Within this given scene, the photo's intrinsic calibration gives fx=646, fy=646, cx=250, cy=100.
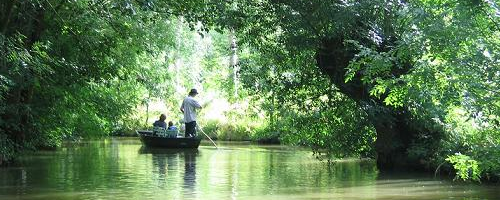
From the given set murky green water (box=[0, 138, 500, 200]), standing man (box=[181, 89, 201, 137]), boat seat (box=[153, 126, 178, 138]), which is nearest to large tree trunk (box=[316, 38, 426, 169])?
murky green water (box=[0, 138, 500, 200])

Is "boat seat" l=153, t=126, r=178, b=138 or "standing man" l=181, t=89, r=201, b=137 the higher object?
"standing man" l=181, t=89, r=201, b=137

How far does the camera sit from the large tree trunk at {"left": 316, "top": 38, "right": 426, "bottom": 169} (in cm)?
1284

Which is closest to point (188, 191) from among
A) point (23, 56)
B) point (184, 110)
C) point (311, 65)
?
point (23, 56)

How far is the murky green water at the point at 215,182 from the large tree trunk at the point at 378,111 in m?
0.57

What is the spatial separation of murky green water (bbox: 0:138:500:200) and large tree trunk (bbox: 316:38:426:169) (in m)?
0.57

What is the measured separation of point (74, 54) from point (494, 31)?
351 inches

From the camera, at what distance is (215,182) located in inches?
414

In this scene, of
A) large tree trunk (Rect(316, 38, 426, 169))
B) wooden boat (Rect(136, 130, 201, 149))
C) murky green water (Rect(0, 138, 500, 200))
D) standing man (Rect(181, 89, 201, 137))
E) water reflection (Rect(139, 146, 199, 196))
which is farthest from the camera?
wooden boat (Rect(136, 130, 201, 149))

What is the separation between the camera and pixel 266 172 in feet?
40.7

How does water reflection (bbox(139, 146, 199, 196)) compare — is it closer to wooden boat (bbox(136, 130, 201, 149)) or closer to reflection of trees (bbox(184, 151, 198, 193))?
reflection of trees (bbox(184, 151, 198, 193))

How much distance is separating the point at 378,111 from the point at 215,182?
3.94 meters

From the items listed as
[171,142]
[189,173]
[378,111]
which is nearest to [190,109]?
[171,142]

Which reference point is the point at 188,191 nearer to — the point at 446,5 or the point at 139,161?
the point at 446,5

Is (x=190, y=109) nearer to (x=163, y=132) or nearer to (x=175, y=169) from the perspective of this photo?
(x=163, y=132)
